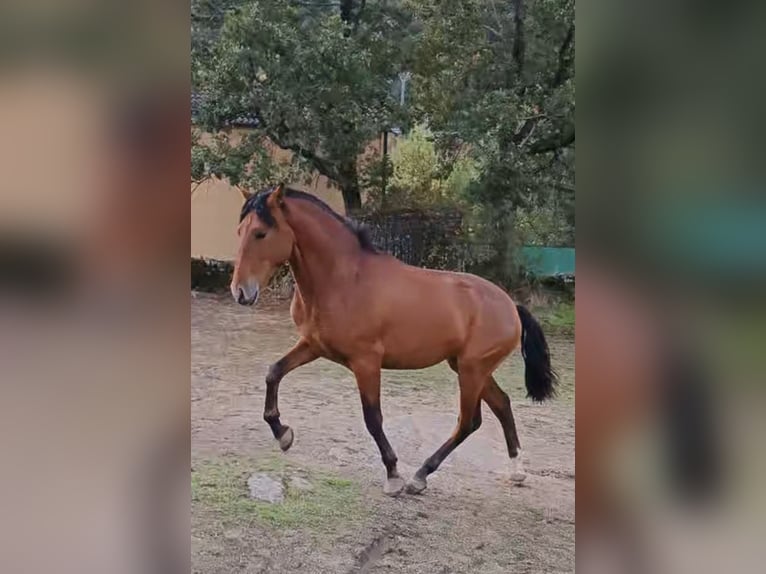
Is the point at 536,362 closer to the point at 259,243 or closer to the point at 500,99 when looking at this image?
the point at 500,99

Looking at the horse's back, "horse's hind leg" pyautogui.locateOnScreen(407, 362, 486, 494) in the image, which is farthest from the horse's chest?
"horse's hind leg" pyautogui.locateOnScreen(407, 362, 486, 494)

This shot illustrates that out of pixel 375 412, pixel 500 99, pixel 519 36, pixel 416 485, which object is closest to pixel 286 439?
pixel 375 412

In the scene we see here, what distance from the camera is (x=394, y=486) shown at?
2.28 meters

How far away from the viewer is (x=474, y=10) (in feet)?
7.28

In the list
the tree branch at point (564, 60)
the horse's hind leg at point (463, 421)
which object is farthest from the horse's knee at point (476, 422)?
the tree branch at point (564, 60)

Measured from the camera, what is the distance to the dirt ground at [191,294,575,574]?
2.21m

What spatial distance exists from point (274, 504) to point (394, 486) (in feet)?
1.13
